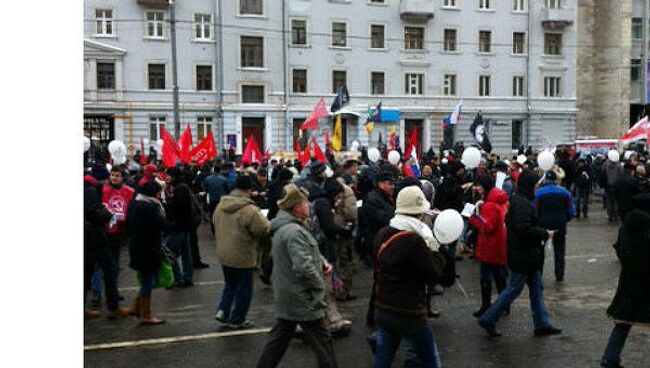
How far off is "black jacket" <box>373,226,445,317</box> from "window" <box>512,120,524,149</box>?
45862 millimetres

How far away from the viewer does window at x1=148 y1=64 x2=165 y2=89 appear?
42531mm

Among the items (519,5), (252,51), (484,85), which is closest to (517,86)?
(484,85)

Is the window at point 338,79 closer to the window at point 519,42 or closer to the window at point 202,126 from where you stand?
the window at point 202,126

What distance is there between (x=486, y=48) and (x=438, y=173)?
33179 mm

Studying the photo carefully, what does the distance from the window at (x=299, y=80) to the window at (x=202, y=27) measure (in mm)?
5730

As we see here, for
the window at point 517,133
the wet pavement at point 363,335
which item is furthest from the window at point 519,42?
the wet pavement at point 363,335

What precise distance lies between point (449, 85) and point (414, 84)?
2.51m

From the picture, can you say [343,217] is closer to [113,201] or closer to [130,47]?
[113,201]

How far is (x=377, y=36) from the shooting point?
46688 millimetres

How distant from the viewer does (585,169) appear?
2073 centimetres

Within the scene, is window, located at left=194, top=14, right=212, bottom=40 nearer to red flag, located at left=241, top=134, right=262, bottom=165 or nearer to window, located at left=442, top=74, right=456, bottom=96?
window, located at left=442, top=74, right=456, bottom=96

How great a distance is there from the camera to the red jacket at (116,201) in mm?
9984

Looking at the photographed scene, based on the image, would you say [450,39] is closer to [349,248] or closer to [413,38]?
[413,38]
